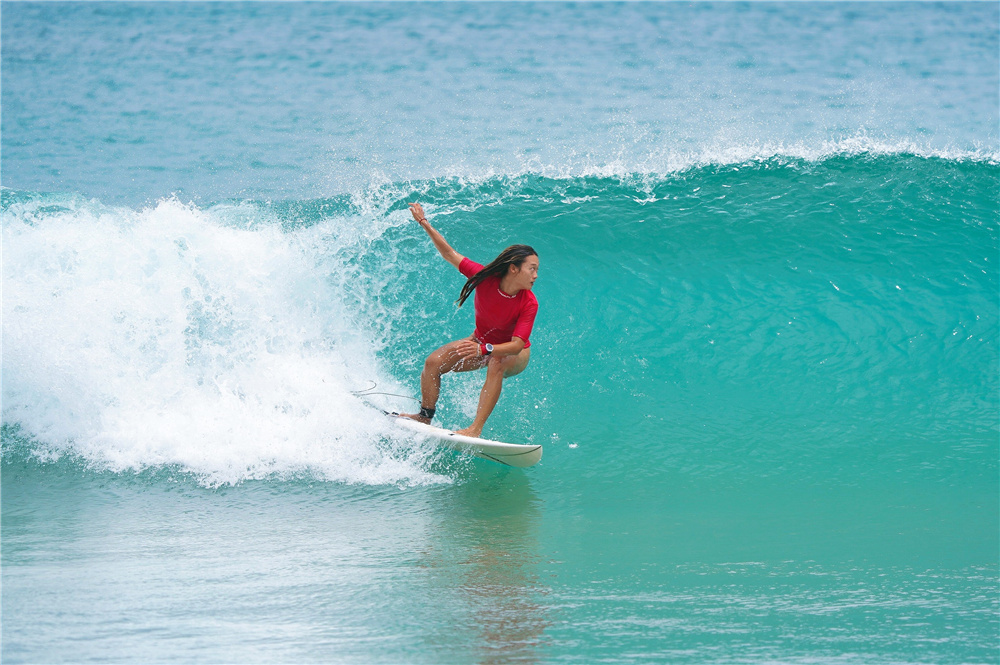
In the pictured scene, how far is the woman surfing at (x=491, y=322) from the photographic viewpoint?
475 centimetres

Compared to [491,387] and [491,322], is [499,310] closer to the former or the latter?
[491,322]

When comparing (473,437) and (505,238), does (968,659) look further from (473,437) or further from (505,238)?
(505,238)

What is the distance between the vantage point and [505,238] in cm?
852

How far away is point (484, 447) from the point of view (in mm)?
5012

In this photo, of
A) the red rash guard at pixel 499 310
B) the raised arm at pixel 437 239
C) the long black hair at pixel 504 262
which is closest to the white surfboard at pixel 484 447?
the red rash guard at pixel 499 310

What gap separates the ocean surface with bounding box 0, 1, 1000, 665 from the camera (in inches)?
127

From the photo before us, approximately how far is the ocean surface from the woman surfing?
0.49 metres

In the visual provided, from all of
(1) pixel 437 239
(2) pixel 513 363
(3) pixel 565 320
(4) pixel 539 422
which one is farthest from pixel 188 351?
(3) pixel 565 320

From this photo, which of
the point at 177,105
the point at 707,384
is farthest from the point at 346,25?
the point at 707,384

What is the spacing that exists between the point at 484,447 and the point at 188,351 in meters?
2.50

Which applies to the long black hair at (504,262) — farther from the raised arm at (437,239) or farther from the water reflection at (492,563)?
the water reflection at (492,563)

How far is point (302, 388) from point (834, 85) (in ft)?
65.1

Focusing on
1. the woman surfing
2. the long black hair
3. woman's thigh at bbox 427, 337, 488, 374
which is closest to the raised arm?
the woman surfing

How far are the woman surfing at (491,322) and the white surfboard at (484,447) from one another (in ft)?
0.30
